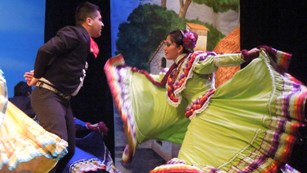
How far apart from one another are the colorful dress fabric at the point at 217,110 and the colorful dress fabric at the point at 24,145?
2.28 feet

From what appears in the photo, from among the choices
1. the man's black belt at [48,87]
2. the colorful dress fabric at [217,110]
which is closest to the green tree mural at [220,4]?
the colorful dress fabric at [217,110]

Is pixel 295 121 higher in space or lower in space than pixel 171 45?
lower

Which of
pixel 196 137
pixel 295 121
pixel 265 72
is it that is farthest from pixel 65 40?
pixel 295 121

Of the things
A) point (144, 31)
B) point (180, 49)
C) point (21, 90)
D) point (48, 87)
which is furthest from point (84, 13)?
point (144, 31)

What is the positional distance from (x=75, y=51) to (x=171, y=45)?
866 millimetres

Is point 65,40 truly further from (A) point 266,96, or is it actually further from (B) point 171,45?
(A) point 266,96

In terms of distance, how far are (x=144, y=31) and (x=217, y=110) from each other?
169cm

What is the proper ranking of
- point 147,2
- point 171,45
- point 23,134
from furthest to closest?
point 147,2, point 171,45, point 23,134

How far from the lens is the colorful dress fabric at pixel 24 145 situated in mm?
2684

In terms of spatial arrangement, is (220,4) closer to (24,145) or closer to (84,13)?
(84,13)

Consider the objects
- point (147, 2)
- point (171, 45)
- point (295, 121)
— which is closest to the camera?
point (295, 121)

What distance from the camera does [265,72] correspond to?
3.32 meters

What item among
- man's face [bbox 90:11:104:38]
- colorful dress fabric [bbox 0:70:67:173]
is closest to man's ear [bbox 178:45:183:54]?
man's face [bbox 90:11:104:38]

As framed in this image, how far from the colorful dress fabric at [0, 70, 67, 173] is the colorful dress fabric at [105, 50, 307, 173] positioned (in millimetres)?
695
